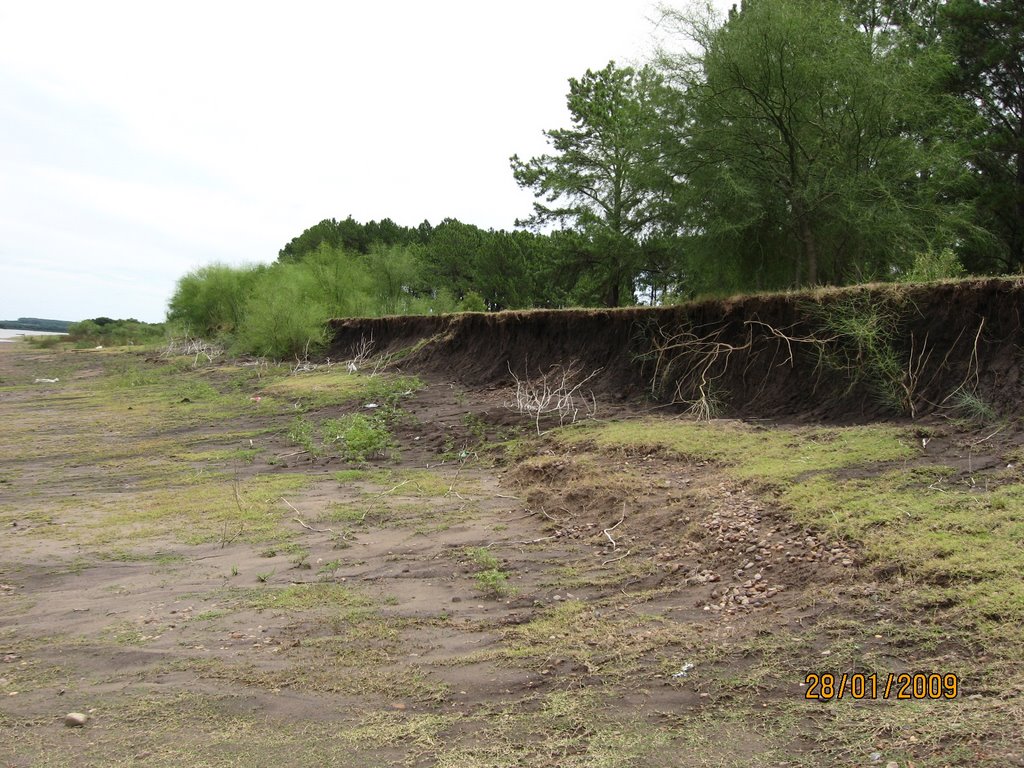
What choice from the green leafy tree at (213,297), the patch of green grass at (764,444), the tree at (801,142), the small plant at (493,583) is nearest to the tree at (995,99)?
the tree at (801,142)

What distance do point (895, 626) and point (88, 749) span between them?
380cm

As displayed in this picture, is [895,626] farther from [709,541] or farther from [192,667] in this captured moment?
[192,667]

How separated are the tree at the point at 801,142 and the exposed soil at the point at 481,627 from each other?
585cm

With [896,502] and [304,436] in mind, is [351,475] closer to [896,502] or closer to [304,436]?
[304,436]

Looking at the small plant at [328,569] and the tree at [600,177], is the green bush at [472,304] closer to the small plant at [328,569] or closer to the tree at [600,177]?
the tree at [600,177]

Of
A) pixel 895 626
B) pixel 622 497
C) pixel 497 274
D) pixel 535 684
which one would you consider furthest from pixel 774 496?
pixel 497 274

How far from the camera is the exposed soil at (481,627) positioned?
10.4 ft

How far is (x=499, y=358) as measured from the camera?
15.3 meters

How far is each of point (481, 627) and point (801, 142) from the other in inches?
465

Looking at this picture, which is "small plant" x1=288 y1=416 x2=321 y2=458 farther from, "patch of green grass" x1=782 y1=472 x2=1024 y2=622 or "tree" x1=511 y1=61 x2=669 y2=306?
"tree" x1=511 y1=61 x2=669 y2=306

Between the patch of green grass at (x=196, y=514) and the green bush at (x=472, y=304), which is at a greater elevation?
the green bush at (x=472, y=304)

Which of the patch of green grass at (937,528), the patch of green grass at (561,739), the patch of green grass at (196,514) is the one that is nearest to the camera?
the patch of green grass at (561,739)
